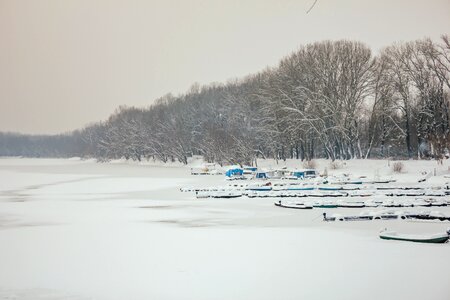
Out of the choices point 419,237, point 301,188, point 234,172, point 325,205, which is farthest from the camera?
point 234,172

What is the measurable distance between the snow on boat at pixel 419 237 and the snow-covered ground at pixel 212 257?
0.25 meters

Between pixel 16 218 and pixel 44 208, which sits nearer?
pixel 16 218

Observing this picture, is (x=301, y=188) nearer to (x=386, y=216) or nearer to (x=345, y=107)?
(x=386, y=216)

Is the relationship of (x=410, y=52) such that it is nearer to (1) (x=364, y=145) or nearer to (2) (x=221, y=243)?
(1) (x=364, y=145)

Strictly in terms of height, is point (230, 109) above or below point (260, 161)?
above

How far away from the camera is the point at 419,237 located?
15.1 m


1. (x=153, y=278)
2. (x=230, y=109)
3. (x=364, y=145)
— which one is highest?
(x=230, y=109)

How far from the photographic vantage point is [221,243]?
50.7ft

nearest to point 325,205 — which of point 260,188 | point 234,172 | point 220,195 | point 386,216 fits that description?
point 386,216

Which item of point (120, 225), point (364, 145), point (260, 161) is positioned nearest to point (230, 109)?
point (260, 161)

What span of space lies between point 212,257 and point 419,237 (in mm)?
7087

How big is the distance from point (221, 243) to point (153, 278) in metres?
4.30

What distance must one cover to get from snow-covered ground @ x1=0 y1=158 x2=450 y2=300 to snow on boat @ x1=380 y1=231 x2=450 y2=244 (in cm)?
25

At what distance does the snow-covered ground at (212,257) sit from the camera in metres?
10.5
